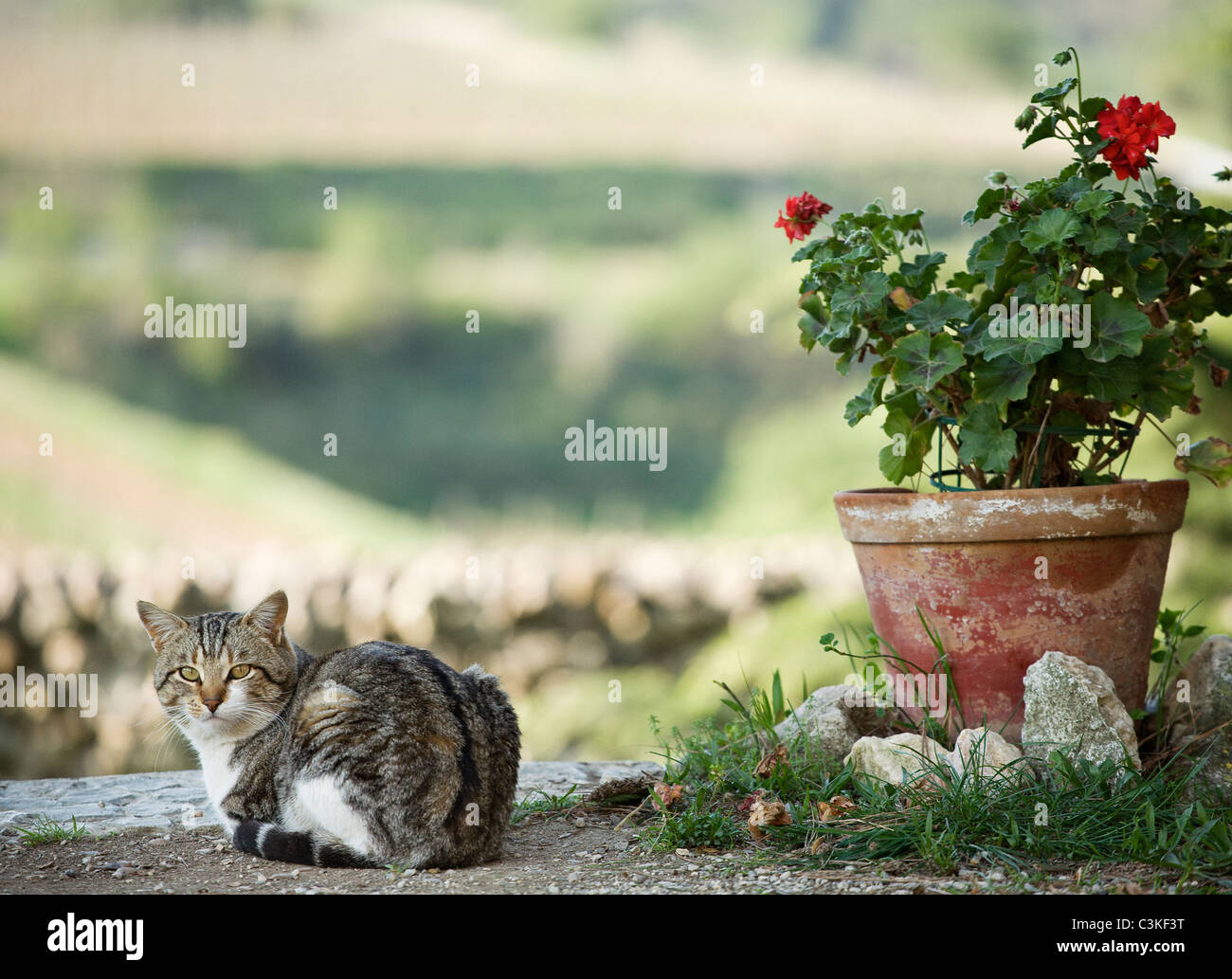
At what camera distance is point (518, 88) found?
7434 millimetres

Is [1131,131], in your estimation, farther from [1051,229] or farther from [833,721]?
[833,721]

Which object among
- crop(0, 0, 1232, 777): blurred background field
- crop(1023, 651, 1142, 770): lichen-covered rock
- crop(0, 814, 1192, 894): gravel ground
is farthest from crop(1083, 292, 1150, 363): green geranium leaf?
crop(0, 0, 1232, 777): blurred background field

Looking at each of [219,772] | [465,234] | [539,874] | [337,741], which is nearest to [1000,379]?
[539,874]

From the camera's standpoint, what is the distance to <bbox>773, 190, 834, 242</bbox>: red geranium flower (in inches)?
108

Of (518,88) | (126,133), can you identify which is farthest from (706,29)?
(126,133)

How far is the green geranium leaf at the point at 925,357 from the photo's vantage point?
2.44 meters

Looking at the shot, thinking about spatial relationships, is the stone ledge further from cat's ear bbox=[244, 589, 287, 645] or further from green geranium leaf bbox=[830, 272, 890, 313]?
green geranium leaf bbox=[830, 272, 890, 313]

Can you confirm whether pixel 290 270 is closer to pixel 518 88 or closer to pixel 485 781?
pixel 518 88

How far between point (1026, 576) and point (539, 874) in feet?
4.11

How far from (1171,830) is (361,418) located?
6143mm

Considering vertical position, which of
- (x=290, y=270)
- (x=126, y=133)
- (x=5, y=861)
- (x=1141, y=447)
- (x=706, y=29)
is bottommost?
(x=5, y=861)

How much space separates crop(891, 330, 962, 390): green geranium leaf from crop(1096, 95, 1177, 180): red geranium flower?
0.52 meters

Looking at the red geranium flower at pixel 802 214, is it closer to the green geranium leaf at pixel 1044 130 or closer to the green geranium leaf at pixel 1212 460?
the green geranium leaf at pixel 1044 130

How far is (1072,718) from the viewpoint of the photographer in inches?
91.0
